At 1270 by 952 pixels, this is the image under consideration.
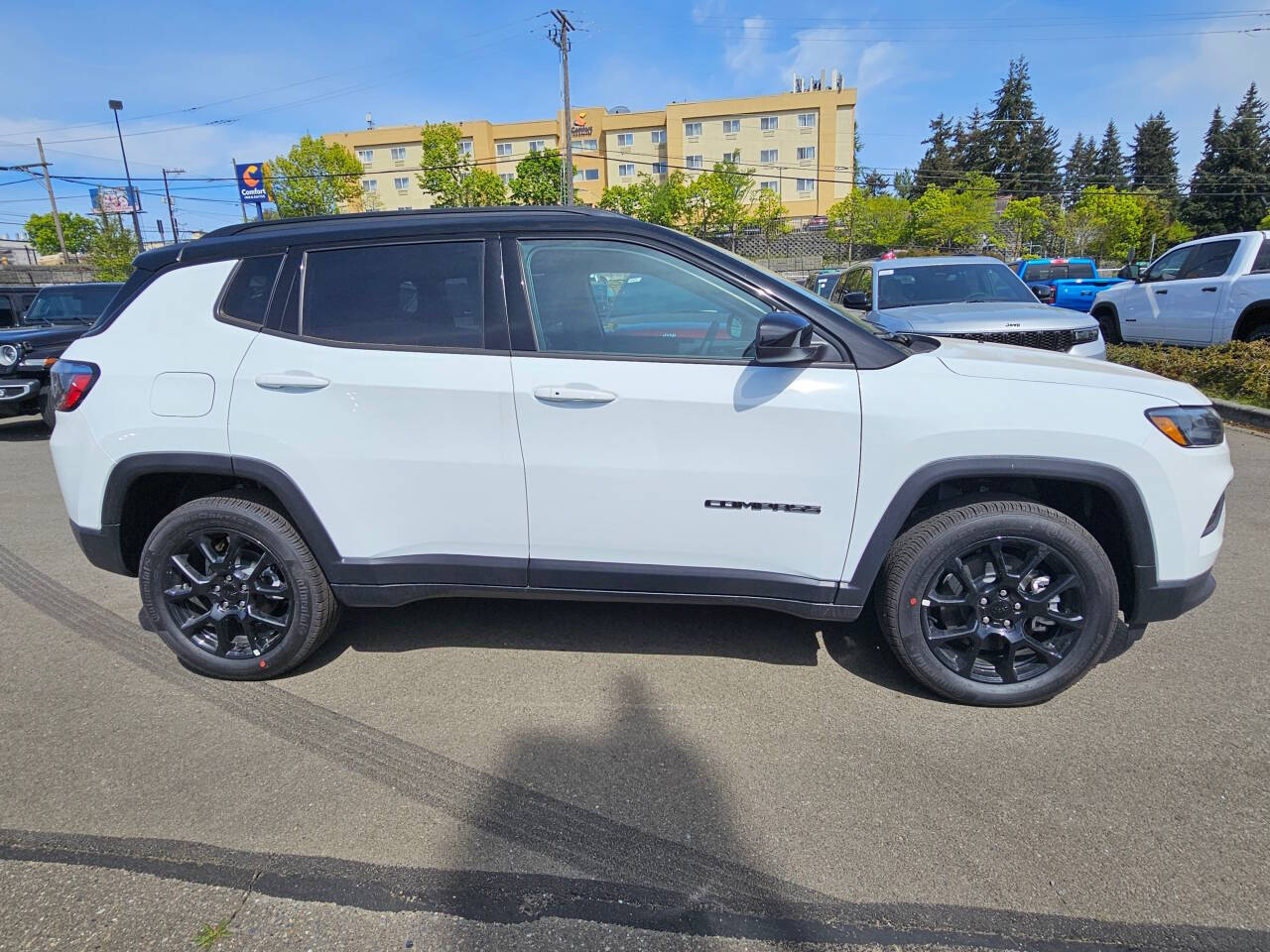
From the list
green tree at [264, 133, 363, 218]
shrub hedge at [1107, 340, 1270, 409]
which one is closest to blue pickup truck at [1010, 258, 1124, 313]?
shrub hedge at [1107, 340, 1270, 409]

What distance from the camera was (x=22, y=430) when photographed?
33.0ft

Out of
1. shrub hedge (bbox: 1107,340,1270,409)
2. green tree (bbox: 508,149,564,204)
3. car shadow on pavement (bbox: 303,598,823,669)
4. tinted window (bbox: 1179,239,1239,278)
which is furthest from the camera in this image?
green tree (bbox: 508,149,564,204)

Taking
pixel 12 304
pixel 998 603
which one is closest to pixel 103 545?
pixel 998 603

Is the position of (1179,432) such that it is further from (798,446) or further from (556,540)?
(556,540)

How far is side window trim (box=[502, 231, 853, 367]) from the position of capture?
2.72 meters

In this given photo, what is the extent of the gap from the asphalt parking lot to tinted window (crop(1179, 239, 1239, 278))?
8081mm

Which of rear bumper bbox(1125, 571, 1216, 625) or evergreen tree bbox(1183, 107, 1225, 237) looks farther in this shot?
evergreen tree bbox(1183, 107, 1225, 237)

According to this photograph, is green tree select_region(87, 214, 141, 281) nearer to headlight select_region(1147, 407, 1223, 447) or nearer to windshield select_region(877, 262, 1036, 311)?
windshield select_region(877, 262, 1036, 311)

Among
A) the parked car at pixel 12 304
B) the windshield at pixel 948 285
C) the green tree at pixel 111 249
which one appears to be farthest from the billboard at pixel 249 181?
the windshield at pixel 948 285

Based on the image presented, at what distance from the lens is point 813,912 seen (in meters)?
1.98

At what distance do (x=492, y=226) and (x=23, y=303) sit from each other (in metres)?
13.3

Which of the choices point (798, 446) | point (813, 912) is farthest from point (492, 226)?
point (813, 912)

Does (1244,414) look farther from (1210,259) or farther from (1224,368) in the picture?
(1210,259)

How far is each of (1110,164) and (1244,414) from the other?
88.9m
